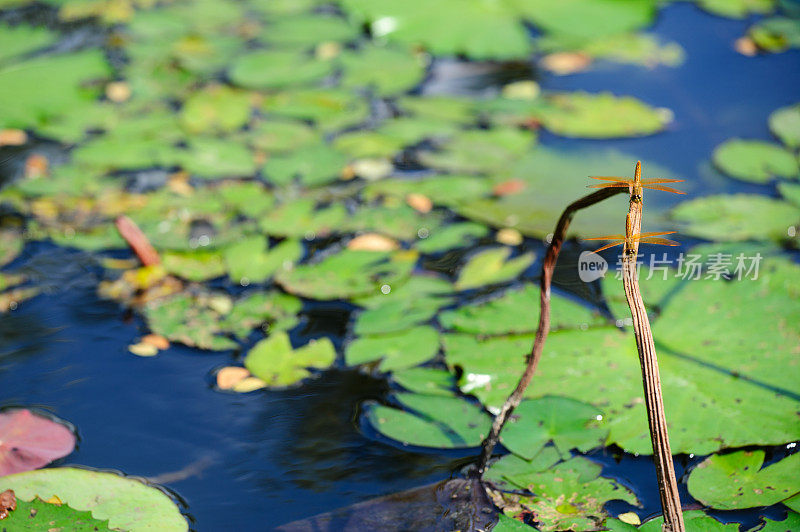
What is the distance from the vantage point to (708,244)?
73.6 inches

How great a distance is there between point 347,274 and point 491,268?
1.22 feet

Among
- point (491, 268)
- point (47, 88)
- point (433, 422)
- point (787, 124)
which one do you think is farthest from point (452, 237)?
point (47, 88)

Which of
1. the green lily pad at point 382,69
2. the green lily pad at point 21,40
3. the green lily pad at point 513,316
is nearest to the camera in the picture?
the green lily pad at point 513,316

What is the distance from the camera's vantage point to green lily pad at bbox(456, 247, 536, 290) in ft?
5.83

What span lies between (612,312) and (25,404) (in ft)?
4.27

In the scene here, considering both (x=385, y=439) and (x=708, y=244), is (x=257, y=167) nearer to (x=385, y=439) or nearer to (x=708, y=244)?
(x=385, y=439)

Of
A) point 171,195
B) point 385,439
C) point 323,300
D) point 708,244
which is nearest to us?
point 385,439

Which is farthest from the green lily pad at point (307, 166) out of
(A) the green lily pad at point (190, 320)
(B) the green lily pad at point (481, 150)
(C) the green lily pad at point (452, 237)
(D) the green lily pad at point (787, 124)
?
(D) the green lily pad at point (787, 124)

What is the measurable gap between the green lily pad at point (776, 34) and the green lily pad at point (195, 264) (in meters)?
2.30

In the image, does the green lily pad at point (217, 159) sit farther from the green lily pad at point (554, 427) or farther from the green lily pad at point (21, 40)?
the green lily pad at point (554, 427)

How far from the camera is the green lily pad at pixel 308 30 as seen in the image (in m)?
2.86

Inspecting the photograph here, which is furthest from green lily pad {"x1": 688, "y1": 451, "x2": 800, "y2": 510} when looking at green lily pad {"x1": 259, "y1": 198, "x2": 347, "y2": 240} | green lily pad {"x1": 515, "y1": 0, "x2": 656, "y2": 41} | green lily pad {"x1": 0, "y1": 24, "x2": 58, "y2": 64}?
green lily pad {"x1": 0, "y1": 24, "x2": 58, "y2": 64}

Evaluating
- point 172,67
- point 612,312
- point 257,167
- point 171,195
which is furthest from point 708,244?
point 172,67

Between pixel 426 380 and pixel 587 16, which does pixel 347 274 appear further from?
pixel 587 16
